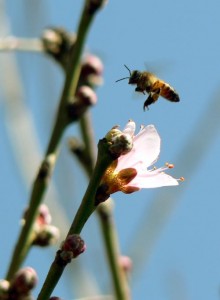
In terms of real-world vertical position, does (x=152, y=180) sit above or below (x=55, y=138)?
above

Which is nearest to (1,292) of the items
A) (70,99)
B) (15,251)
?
(15,251)

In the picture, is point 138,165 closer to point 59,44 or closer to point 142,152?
point 142,152

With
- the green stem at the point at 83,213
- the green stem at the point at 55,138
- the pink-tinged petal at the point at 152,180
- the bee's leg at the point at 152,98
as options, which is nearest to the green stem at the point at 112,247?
the green stem at the point at 55,138

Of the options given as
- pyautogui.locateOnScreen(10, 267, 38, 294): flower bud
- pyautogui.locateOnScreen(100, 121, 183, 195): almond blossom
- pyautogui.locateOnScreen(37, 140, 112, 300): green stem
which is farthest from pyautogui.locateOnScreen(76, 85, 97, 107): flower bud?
pyautogui.locateOnScreen(37, 140, 112, 300): green stem

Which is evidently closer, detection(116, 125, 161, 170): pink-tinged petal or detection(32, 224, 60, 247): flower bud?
detection(116, 125, 161, 170): pink-tinged petal

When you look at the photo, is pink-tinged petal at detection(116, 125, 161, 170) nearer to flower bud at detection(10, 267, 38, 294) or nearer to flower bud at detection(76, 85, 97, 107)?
flower bud at detection(10, 267, 38, 294)

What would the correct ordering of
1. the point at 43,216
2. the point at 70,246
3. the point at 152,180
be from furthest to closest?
the point at 43,216
the point at 152,180
the point at 70,246

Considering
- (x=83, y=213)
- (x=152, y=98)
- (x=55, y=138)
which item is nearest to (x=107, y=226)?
(x=55, y=138)
